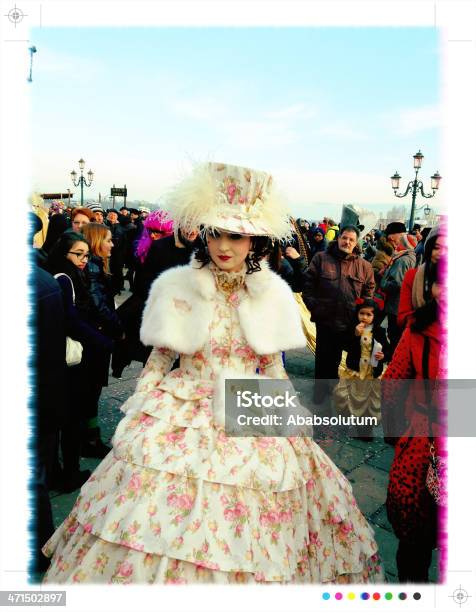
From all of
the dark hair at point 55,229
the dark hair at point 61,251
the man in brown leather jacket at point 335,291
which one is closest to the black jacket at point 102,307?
the dark hair at point 61,251

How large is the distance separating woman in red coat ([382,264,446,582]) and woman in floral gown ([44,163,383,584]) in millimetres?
219

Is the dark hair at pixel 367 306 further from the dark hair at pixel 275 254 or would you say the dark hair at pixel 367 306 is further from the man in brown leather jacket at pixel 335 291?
the dark hair at pixel 275 254

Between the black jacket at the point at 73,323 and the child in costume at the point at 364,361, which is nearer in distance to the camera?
the black jacket at the point at 73,323

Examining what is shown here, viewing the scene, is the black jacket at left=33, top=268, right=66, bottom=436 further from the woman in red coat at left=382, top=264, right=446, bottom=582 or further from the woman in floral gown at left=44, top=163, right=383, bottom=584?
the woman in red coat at left=382, top=264, right=446, bottom=582

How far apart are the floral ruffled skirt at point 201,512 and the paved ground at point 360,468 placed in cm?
74

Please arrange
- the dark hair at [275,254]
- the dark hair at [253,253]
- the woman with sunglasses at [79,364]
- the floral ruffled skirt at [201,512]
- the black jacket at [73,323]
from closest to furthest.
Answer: the floral ruffled skirt at [201,512] < the dark hair at [253,253] < the dark hair at [275,254] < the black jacket at [73,323] < the woman with sunglasses at [79,364]

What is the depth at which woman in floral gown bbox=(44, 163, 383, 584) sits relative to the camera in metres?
1.79

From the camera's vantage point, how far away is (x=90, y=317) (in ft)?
11.2

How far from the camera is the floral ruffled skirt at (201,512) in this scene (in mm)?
1761

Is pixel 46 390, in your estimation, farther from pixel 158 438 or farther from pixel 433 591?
pixel 433 591

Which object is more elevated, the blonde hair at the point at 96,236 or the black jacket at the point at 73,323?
the blonde hair at the point at 96,236

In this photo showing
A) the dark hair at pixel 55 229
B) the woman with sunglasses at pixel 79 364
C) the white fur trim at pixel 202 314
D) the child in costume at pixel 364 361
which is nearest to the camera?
the white fur trim at pixel 202 314

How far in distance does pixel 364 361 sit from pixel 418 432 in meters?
2.34

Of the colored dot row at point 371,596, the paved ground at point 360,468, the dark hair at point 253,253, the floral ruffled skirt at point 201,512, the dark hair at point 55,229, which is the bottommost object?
the paved ground at point 360,468
